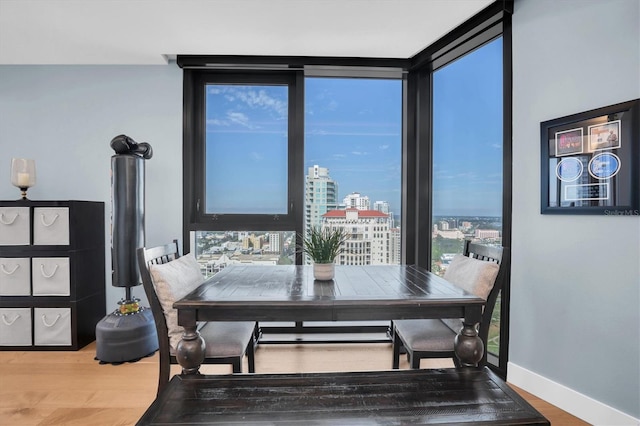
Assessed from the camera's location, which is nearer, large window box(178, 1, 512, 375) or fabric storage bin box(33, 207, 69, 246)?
fabric storage bin box(33, 207, 69, 246)

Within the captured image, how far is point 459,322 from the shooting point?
2.11m

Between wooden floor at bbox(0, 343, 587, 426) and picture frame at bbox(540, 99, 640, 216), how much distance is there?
3.96 ft

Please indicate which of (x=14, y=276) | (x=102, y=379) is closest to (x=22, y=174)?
(x=14, y=276)

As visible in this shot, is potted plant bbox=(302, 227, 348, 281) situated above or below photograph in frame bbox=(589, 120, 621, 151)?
below

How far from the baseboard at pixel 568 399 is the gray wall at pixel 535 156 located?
4 cm

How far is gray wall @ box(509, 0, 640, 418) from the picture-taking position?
5.87ft

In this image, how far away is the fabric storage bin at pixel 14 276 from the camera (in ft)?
9.38

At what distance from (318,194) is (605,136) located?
2148mm

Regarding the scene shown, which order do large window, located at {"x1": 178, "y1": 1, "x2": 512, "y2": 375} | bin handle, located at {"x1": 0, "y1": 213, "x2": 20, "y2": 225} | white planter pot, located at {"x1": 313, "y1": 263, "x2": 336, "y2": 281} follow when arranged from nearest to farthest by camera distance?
white planter pot, located at {"x1": 313, "y1": 263, "x2": 336, "y2": 281} → bin handle, located at {"x1": 0, "y1": 213, "x2": 20, "y2": 225} → large window, located at {"x1": 178, "y1": 1, "x2": 512, "y2": 375}

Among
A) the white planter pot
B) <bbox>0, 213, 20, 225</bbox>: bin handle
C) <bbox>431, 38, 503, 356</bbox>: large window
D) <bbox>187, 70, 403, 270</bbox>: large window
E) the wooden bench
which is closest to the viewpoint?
the wooden bench

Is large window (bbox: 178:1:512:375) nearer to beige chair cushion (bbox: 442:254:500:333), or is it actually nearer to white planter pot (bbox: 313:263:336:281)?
beige chair cushion (bbox: 442:254:500:333)

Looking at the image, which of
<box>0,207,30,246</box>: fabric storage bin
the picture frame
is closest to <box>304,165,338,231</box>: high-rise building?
the picture frame

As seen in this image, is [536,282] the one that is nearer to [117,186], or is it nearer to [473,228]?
[473,228]

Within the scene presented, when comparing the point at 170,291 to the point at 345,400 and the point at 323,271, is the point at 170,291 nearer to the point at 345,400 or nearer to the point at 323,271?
the point at 323,271
